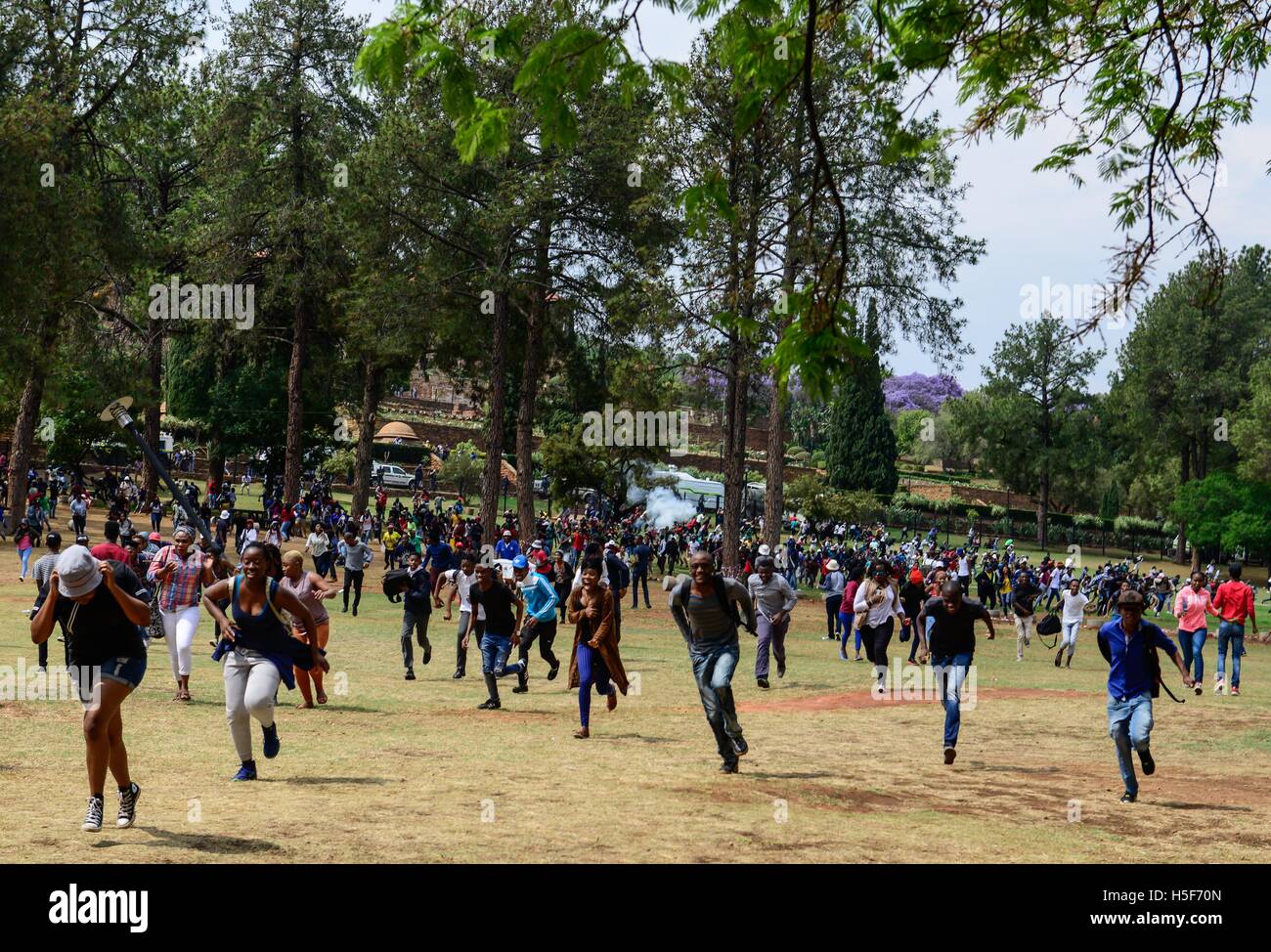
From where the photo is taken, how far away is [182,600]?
14188 mm

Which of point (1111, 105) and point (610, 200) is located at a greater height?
point (610, 200)

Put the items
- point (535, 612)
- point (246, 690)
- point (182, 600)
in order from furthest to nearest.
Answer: point (535, 612)
point (182, 600)
point (246, 690)

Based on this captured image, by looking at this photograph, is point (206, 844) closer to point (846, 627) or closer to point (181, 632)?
point (181, 632)

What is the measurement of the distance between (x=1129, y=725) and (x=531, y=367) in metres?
27.7

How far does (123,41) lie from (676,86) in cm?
3266

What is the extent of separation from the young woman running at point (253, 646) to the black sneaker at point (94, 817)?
1.75 metres

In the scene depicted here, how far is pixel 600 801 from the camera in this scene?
9.50 meters


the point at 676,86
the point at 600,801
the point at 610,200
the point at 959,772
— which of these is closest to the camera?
the point at 676,86

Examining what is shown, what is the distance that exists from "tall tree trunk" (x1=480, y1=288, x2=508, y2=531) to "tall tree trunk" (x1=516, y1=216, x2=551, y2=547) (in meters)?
0.61

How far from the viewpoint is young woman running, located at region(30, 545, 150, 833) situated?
7902mm

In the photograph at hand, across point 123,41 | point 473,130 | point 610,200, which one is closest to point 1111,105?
point 473,130

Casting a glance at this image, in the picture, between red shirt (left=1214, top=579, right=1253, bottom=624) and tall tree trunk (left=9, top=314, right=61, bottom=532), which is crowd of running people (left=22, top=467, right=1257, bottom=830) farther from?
tall tree trunk (left=9, top=314, right=61, bottom=532)

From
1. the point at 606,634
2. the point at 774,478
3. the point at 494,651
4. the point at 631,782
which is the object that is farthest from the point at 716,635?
the point at 774,478

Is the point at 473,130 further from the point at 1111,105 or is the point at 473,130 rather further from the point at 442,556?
the point at 442,556
